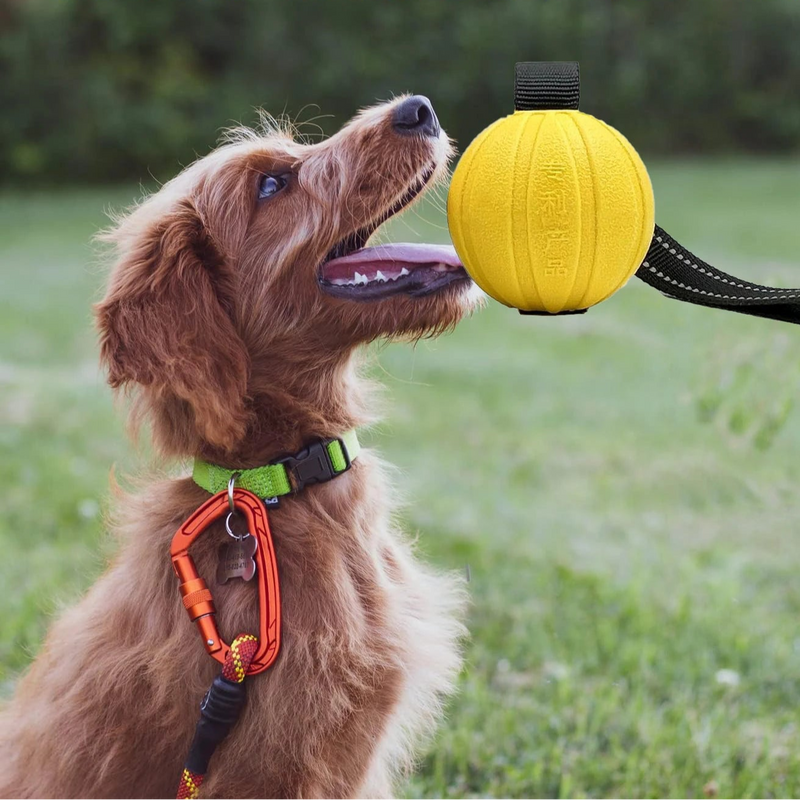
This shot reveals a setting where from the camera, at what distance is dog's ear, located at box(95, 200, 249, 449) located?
9.03 feet

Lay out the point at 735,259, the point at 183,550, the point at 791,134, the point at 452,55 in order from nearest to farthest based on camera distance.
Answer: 1. the point at 183,550
2. the point at 735,259
3. the point at 452,55
4. the point at 791,134

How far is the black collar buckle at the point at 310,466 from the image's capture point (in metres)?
2.84

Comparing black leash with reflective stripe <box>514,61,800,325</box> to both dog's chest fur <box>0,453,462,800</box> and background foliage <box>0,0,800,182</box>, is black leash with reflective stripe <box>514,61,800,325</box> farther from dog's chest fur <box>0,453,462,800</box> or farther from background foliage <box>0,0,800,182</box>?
background foliage <box>0,0,800,182</box>

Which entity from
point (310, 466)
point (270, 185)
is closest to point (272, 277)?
point (270, 185)

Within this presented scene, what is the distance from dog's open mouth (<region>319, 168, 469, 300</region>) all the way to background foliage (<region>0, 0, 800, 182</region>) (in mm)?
23676

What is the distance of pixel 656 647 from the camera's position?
462 cm

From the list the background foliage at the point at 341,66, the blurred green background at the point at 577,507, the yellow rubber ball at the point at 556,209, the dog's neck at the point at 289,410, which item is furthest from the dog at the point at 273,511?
the background foliage at the point at 341,66

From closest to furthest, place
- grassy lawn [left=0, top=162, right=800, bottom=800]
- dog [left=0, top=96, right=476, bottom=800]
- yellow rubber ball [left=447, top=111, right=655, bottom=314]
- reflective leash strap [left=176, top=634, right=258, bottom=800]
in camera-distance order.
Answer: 1. yellow rubber ball [left=447, top=111, right=655, bottom=314]
2. reflective leash strap [left=176, top=634, right=258, bottom=800]
3. dog [left=0, top=96, right=476, bottom=800]
4. grassy lawn [left=0, top=162, right=800, bottom=800]

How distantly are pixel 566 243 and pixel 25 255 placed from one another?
18.1 meters

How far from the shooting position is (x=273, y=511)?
2805 millimetres

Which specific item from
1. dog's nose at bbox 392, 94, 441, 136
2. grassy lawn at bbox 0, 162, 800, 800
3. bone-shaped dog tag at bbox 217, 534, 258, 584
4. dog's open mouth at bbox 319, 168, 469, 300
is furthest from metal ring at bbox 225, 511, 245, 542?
dog's nose at bbox 392, 94, 441, 136

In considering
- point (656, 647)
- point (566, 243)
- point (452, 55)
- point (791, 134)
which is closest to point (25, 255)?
point (452, 55)

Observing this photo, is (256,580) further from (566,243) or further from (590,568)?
(590,568)

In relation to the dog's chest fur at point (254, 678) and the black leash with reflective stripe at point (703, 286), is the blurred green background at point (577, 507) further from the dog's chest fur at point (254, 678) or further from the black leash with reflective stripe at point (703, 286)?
the black leash with reflective stripe at point (703, 286)
